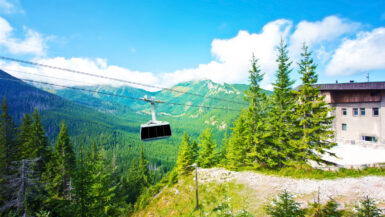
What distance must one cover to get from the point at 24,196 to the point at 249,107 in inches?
1189

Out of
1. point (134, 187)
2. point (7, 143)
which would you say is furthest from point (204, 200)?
point (134, 187)

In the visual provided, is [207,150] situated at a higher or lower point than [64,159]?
higher

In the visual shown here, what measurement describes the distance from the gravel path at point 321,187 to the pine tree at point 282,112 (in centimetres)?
382

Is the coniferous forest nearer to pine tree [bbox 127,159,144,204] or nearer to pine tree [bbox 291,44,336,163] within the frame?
pine tree [bbox 291,44,336,163]

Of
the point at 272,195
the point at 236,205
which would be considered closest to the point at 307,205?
the point at 272,195

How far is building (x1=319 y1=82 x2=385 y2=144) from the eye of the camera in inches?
951

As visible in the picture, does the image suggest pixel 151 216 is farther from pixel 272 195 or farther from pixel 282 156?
pixel 282 156

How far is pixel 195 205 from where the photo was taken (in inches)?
646

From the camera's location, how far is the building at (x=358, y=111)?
24156 mm

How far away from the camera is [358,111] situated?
26.2 m

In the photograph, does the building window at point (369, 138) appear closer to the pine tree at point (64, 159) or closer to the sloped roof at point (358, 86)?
the sloped roof at point (358, 86)

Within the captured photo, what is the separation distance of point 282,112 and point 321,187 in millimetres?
8771

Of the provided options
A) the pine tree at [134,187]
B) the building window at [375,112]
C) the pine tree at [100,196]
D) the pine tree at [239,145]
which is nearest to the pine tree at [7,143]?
the pine tree at [100,196]

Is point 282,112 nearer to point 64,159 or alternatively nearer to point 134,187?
point 64,159
